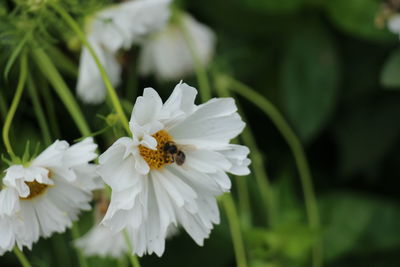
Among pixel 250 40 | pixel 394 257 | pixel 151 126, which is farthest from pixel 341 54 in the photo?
pixel 151 126

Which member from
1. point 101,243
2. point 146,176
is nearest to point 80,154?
point 146,176

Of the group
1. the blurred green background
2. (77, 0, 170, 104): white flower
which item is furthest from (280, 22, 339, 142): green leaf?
(77, 0, 170, 104): white flower

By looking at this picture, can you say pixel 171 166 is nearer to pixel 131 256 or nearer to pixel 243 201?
pixel 131 256

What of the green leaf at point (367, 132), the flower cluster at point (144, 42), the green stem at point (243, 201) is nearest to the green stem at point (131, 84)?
the flower cluster at point (144, 42)

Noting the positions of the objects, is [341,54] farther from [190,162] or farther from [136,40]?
[190,162]

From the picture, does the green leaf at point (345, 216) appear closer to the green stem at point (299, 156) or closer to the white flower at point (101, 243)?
the green stem at point (299, 156)

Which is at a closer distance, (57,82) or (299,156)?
(57,82)
